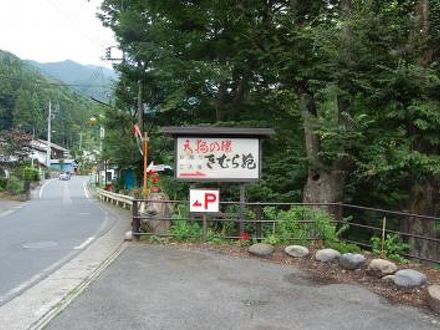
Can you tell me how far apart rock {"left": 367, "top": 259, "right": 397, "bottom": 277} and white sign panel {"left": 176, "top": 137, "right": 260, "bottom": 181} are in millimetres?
4272

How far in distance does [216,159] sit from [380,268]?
5.01 metres

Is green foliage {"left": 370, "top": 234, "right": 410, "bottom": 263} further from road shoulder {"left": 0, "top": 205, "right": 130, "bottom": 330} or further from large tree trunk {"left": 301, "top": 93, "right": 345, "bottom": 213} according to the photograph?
road shoulder {"left": 0, "top": 205, "right": 130, "bottom": 330}

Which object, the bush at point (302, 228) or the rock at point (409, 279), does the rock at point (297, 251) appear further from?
the rock at point (409, 279)

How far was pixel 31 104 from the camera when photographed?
120000 mm

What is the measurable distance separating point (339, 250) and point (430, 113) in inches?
119

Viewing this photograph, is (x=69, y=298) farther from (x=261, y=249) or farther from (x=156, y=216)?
(x=156, y=216)

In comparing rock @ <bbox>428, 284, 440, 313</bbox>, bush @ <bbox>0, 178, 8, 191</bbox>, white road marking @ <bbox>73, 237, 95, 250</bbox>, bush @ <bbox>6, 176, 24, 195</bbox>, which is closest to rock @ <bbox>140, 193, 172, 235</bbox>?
white road marking @ <bbox>73, 237, 95, 250</bbox>

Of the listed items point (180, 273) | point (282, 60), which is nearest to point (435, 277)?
point (180, 273)

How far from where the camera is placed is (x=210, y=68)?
1628 centimetres

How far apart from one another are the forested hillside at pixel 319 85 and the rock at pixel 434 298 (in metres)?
3.34

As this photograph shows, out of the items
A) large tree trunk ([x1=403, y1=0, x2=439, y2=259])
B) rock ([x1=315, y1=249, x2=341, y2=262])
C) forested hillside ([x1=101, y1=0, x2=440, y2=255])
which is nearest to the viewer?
rock ([x1=315, y1=249, x2=341, y2=262])

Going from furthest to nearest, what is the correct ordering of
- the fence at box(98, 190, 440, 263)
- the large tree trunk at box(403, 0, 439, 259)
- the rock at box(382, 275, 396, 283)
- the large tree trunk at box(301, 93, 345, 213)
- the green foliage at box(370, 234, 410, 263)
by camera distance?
the large tree trunk at box(301, 93, 345, 213)
the fence at box(98, 190, 440, 263)
the large tree trunk at box(403, 0, 439, 259)
the green foliage at box(370, 234, 410, 263)
the rock at box(382, 275, 396, 283)

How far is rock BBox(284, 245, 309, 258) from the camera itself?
10250mm

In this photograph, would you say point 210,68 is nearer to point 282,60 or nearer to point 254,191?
point 282,60
